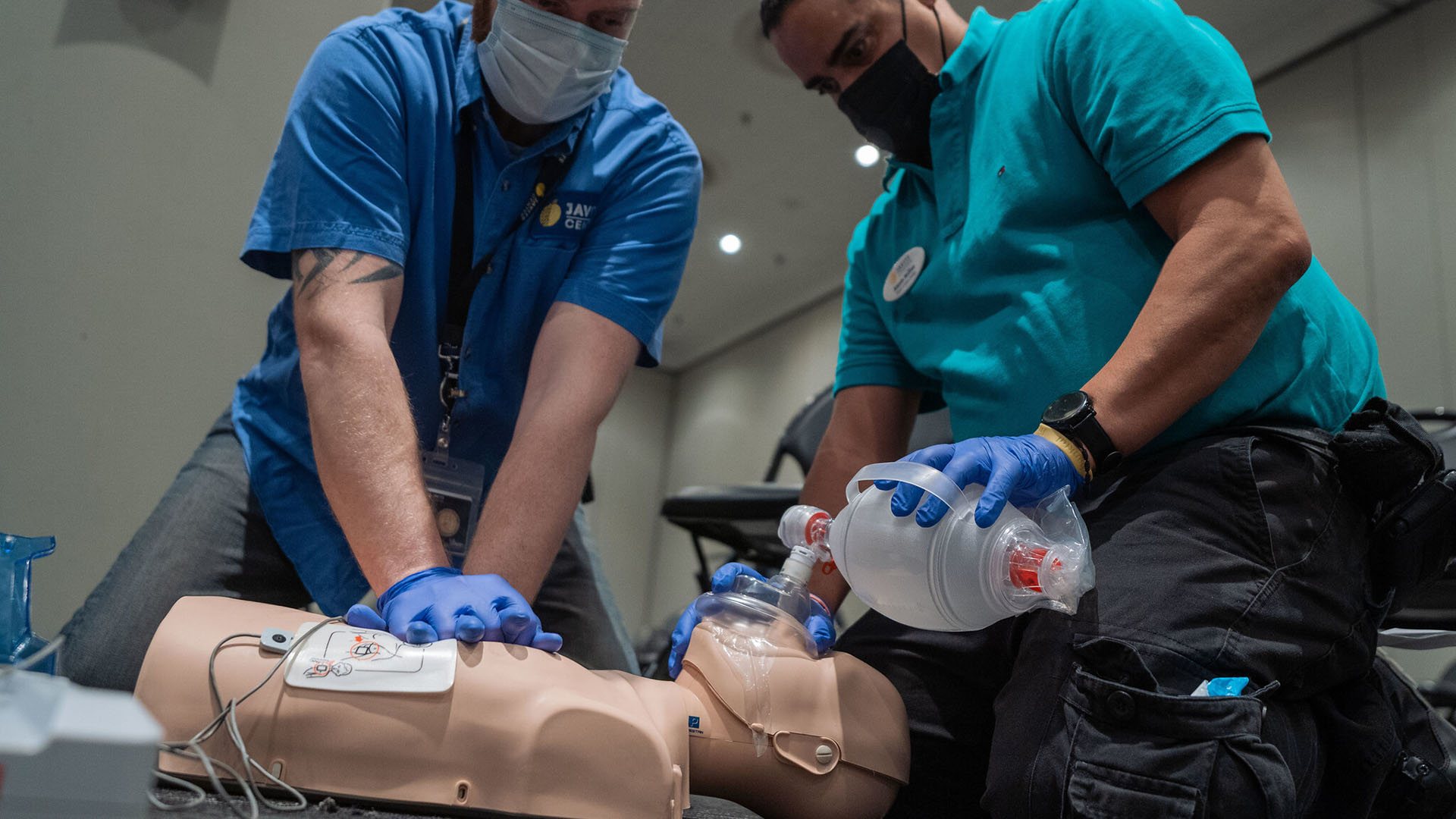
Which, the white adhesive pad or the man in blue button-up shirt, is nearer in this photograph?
the white adhesive pad

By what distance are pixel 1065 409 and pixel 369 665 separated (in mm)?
657

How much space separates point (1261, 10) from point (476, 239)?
317 centimetres

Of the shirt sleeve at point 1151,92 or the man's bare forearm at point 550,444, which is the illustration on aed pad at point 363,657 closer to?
the man's bare forearm at point 550,444

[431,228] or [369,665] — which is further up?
[431,228]

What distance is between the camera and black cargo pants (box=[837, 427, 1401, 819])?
77 centimetres

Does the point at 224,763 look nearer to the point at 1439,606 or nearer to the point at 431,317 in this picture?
the point at 431,317

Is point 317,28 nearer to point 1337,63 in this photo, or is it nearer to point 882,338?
point 882,338

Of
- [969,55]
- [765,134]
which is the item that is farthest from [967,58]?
[765,134]

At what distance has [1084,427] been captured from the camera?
35.1 inches

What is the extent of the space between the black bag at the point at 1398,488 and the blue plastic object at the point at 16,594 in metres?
1.16

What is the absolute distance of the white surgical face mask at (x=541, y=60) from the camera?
1.24 metres

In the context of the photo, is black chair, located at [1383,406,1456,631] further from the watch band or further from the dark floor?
the dark floor

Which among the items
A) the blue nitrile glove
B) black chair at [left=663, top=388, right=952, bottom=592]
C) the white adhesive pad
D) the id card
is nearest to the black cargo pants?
the blue nitrile glove

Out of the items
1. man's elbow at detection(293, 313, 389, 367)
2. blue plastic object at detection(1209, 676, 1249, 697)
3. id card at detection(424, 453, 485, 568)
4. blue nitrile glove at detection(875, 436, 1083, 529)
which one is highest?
blue nitrile glove at detection(875, 436, 1083, 529)
